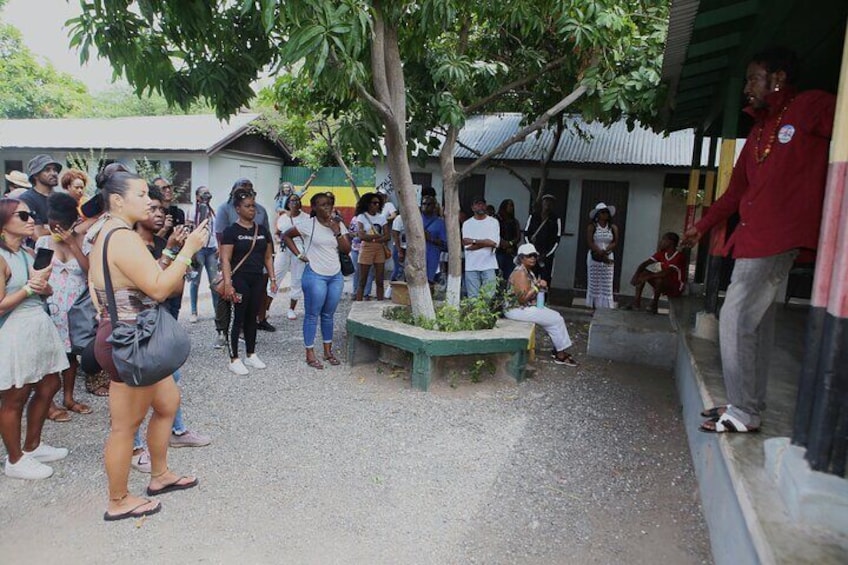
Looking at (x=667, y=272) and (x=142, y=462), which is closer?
(x=142, y=462)

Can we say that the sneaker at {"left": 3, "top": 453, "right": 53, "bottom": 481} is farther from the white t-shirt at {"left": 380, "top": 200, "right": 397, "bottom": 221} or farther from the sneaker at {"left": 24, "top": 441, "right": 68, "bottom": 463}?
the white t-shirt at {"left": 380, "top": 200, "right": 397, "bottom": 221}

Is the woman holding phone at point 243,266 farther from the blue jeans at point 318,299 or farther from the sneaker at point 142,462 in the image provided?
the sneaker at point 142,462

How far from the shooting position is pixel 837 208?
7.42 feet

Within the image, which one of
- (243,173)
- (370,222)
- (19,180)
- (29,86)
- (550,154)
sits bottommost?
(370,222)

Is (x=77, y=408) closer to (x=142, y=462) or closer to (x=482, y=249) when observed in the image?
(x=142, y=462)

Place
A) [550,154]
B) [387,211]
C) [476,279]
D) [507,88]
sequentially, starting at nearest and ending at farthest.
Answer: [507,88], [476,279], [387,211], [550,154]

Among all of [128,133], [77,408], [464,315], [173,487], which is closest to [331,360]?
[464,315]

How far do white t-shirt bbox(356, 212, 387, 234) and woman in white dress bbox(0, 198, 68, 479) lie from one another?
17.7ft

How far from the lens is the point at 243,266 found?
5699mm

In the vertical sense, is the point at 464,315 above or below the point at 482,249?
below

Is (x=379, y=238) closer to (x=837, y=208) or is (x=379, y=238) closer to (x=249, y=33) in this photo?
(x=249, y=33)

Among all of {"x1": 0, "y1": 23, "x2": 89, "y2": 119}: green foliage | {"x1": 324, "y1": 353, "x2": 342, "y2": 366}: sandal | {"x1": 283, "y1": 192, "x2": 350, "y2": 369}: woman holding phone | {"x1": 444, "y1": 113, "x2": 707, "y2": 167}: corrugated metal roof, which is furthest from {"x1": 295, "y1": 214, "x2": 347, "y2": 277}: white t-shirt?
{"x1": 0, "y1": 23, "x2": 89, "y2": 119}: green foliage

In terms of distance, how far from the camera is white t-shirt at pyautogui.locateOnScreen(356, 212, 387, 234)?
8867 mm

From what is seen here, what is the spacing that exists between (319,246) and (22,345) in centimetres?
285
